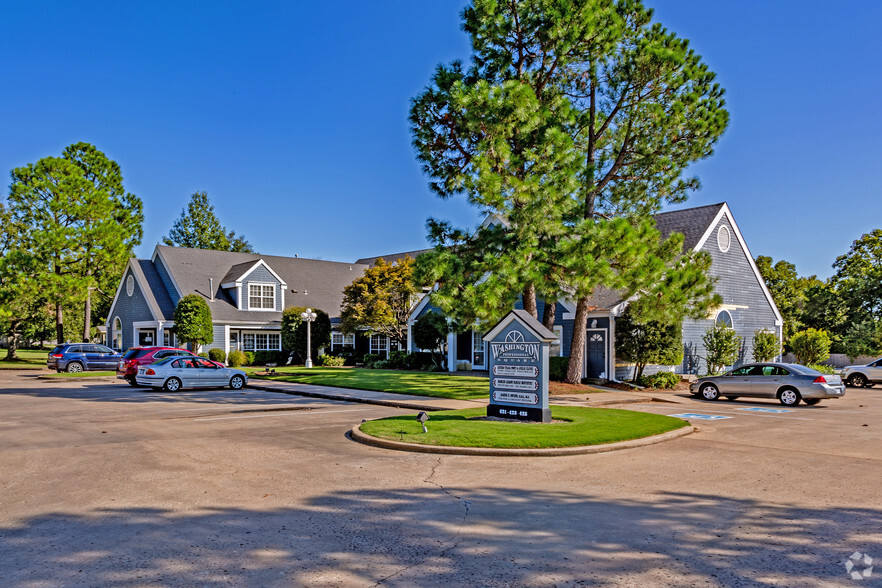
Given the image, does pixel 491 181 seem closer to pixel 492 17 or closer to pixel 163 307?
pixel 492 17

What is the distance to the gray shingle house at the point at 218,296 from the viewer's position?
42.9 metres

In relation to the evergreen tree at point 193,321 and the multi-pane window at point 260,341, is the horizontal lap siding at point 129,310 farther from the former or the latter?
the multi-pane window at point 260,341

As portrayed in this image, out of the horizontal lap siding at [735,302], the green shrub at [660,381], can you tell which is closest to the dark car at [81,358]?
the green shrub at [660,381]

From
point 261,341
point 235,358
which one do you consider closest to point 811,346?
point 235,358

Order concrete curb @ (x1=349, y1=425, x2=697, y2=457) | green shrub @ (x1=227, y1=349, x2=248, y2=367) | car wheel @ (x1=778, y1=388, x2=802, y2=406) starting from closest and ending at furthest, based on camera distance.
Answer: concrete curb @ (x1=349, y1=425, x2=697, y2=457)
car wheel @ (x1=778, y1=388, x2=802, y2=406)
green shrub @ (x1=227, y1=349, x2=248, y2=367)

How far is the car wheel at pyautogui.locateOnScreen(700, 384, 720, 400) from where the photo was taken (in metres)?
23.0

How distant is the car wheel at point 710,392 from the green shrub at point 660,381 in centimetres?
315

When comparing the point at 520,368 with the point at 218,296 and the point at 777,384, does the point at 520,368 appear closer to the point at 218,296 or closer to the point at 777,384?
the point at 777,384

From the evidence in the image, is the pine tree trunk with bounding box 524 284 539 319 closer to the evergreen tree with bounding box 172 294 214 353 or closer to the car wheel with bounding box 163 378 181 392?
the car wheel with bounding box 163 378 181 392

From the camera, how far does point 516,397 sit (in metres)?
14.9

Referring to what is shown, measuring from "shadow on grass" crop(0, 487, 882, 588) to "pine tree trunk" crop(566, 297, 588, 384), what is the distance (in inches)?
684

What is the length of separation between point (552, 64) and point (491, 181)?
592 cm

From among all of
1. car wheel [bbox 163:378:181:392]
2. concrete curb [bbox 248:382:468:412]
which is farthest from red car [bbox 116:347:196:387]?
concrete curb [bbox 248:382:468:412]

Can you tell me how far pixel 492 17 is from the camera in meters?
21.2
